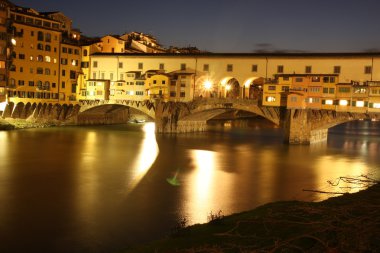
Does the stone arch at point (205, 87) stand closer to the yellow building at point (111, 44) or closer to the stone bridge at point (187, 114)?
the stone bridge at point (187, 114)

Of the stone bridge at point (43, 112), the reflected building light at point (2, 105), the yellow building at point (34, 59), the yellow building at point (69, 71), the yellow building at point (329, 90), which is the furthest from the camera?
the yellow building at point (69, 71)

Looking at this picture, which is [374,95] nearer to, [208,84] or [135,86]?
[208,84]

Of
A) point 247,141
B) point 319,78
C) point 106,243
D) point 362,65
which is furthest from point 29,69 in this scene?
point 106,243

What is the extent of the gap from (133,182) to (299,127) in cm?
2265

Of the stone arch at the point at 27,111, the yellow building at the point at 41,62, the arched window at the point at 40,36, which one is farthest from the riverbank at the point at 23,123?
the arched window at the point at 40,36

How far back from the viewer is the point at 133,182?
20.3m

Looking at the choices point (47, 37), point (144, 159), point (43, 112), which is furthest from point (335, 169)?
point (47, 37)

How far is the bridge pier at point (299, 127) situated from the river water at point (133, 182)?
1.48 m

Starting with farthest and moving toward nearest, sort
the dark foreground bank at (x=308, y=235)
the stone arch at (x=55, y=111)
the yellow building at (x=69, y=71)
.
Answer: the yellow building at (x=69, y=71), the stone arch at (x=55, y=111), the dark foreground bank at (x=308, y=235)

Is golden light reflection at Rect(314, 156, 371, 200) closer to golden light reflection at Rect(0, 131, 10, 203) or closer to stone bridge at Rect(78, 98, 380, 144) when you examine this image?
stone bridge at Rect(78, 98, 380, 144)

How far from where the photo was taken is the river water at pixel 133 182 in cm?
1255

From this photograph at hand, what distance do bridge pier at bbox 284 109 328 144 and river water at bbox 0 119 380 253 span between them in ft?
4.87

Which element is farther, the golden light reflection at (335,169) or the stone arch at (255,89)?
the stone arch at (255,89)

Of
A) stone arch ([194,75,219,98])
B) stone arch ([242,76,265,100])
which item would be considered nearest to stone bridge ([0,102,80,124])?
stone arch ([194,75,219,98])
